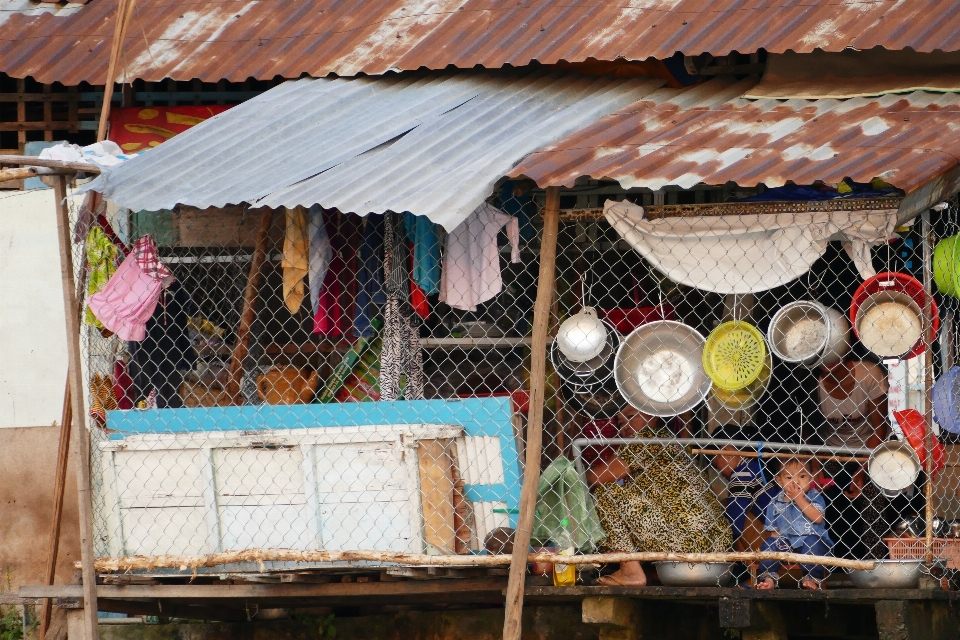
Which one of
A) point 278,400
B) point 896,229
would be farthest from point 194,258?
point 896,229

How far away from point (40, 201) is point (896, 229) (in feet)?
16.8

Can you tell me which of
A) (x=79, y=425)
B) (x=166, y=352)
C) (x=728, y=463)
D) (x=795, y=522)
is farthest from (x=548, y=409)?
(x=79, y=425)

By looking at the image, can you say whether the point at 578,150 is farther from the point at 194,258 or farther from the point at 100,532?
the point at 100,532

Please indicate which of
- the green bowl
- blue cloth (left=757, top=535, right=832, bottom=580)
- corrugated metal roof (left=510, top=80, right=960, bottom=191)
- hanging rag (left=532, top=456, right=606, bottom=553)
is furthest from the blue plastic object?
hanging rag (left=532, top=456, right=606, bottom=553)

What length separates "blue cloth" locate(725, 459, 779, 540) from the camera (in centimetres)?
700

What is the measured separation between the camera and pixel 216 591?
7.14 meters

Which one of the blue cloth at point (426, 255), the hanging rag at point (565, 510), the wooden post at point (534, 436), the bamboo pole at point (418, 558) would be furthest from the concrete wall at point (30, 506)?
the wooden post at point (534, 436)

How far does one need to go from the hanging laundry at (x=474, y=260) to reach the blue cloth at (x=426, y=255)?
0.16 ft

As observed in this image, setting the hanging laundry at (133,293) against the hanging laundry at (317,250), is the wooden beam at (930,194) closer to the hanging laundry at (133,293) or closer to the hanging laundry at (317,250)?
the hanging laundry at (317,250)

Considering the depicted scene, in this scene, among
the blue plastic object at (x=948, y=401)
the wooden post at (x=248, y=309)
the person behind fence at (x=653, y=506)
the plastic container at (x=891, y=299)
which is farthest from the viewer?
the wooden post at (x=248, y=309)

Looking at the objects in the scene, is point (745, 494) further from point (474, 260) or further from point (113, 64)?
point (113, 64)

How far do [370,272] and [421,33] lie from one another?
5.34 ft

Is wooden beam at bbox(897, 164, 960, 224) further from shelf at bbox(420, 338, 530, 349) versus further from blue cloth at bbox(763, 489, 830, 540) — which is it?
shelf at bbox(420, 338, 530, 349)

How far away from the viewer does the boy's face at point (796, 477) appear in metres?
6.86
